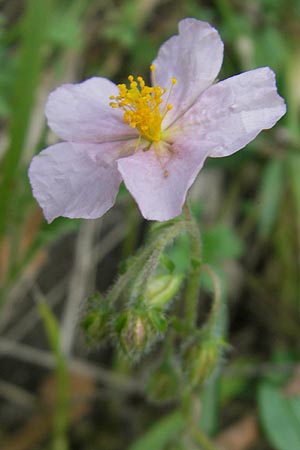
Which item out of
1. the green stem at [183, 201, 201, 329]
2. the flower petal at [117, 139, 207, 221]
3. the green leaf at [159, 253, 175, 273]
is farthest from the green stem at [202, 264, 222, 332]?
the flower petal at [117, 139, 207, 221]

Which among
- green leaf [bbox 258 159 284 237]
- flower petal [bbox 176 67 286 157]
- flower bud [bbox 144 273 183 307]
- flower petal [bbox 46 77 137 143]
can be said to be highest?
flower petal [bbox 46 77 137 143]

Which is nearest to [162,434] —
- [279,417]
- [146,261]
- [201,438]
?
[201,438]

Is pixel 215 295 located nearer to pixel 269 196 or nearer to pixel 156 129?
pixel 156 129

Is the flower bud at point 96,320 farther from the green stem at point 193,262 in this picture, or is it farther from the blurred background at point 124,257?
the blurred background at point 124,257

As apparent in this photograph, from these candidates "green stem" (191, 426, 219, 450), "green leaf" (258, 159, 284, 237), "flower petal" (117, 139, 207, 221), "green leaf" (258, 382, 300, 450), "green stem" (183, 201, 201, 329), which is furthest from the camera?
"green leaf" (258, 159, 284, 237)

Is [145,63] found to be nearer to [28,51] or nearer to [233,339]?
[28,51]

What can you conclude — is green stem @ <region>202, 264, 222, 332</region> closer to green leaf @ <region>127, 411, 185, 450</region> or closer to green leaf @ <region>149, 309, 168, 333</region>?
green leaf @ <region>149, 309, 168, 333</region>
